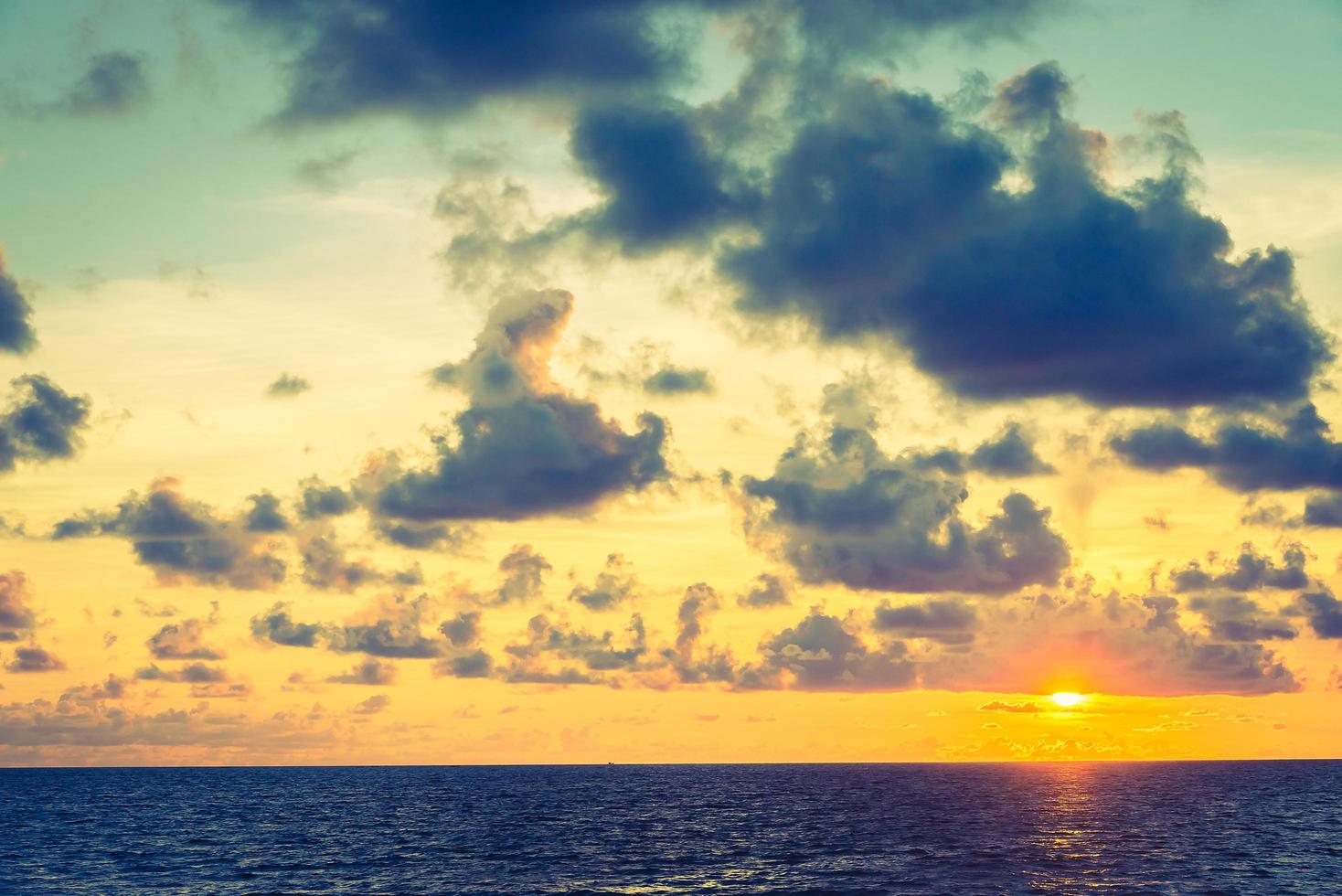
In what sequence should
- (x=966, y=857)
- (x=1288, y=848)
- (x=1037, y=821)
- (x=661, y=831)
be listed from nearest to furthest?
(x=966, y=857)
(x=1288, y=848)
(x=661, y=831)
(x=1037, y=821)

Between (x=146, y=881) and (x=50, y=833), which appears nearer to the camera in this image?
(x=146, y=881)

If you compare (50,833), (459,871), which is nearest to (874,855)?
(459,871)

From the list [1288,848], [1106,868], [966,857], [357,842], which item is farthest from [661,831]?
[1288,848]

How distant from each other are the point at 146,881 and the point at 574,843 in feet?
180

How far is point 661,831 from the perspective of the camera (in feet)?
563

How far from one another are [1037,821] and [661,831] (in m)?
63.1

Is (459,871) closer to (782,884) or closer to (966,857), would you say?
(782,884)

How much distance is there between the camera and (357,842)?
156250 millimetres

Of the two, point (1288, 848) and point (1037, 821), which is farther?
point (1037, 821)

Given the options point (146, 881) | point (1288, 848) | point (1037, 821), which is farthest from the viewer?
point (1037, 821)

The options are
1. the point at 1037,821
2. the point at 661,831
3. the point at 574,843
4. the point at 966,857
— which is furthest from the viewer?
the point at 1037,821

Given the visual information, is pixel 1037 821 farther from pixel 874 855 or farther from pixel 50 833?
pixel 50 833

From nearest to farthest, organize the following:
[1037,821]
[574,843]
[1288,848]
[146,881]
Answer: [146,881]
[1288,848]
[574,843]
[1037,821]

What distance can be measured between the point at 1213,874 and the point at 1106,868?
1027 centimetres
